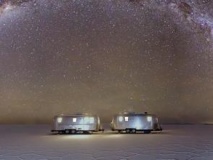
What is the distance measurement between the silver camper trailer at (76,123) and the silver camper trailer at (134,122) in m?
1.40

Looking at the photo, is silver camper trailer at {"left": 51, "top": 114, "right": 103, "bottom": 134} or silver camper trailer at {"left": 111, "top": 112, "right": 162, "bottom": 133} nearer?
silver camper trailer at {"left": 51, "top": 114, "right": 103, "bottom": 134}

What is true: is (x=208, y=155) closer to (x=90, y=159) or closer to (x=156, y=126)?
(x=90, y=159)

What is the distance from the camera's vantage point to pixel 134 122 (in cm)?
2647

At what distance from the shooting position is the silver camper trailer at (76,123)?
1019 inches

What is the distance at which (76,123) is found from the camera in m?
25.9

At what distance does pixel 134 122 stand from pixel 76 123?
142 inches

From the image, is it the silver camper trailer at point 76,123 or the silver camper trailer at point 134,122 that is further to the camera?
the silver camper trailer at point 134,122

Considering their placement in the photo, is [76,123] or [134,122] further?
[134,122]

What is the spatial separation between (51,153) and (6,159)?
6.71 feet

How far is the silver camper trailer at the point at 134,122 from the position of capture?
2634 cm

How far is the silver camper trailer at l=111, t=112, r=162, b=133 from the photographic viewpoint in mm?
26344

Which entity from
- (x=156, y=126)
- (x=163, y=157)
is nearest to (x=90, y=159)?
(x=163, y=157)

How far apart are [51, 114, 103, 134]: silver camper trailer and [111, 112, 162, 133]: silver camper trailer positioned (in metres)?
1.40

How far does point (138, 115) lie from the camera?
2648 cm
